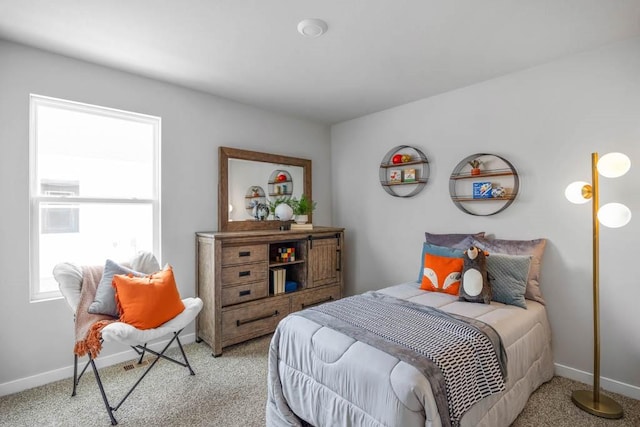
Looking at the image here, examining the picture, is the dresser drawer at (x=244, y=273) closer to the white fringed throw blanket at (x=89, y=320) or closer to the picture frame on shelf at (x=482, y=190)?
the white fringed throw blanket at (x=89, y=320)

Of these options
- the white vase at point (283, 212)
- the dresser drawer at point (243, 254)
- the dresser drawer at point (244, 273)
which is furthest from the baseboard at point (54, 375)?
the white vase at point (283, 212)

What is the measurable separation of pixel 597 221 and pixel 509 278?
662 mm

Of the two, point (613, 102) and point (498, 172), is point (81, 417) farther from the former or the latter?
point (613, 102)

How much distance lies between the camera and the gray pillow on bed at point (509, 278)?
92.4 inches

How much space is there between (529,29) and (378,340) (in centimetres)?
223

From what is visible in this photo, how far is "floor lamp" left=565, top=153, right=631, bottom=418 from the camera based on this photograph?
201 cm

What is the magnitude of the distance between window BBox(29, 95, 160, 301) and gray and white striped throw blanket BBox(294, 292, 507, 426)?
194 cm

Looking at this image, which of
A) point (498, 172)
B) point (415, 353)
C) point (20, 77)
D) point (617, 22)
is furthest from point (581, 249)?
point (20, 77)

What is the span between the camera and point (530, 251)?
8.40ft

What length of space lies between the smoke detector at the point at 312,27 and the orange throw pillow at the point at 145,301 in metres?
2.02

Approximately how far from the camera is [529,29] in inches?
83.8

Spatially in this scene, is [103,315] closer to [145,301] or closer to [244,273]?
[145,301]

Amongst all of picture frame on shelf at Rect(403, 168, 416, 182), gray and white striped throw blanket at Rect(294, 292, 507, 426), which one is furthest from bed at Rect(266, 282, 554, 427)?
picture frame on shelf at Rect(403, 168, 416, 182)

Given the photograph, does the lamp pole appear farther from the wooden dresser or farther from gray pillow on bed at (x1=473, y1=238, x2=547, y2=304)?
the wooden dresser
